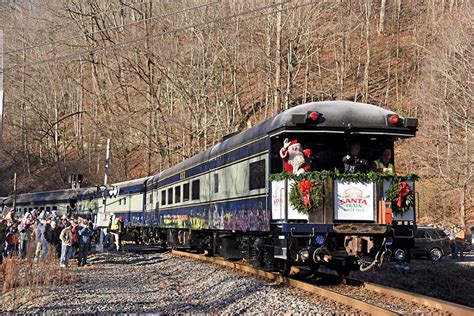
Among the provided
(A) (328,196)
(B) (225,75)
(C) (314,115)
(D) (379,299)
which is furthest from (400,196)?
(B) (225,75)

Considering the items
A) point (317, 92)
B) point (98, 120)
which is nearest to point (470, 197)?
point (317, 92)

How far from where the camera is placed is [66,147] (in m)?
68.4

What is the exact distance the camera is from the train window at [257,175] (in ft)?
48.1

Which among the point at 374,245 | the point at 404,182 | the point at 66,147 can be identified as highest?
the point at 66,147

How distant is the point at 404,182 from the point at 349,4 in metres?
37.6

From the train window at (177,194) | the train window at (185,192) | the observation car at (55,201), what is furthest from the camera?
the observation car at (55,201)

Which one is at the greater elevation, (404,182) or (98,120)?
(98,120)

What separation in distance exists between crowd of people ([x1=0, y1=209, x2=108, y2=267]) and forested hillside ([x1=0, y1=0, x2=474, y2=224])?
10696mm

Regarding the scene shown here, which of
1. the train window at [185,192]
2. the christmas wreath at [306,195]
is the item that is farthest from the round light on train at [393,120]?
the train window at [185,192]

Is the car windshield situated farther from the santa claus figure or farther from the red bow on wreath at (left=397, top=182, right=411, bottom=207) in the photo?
the santa claus figure

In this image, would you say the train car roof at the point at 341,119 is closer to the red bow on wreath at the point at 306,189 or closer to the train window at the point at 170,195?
the red bow on wreath at the point at 306,189

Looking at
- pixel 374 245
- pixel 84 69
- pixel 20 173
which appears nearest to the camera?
pixel 374 245

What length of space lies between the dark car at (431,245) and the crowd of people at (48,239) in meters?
12.8

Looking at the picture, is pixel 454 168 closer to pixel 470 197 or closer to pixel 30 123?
pixel 470 197
